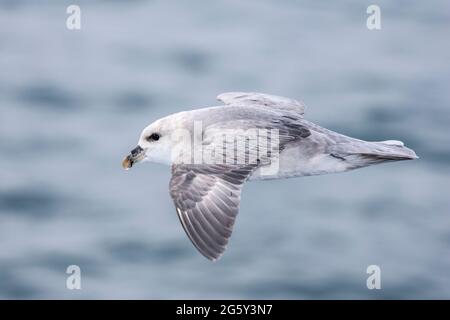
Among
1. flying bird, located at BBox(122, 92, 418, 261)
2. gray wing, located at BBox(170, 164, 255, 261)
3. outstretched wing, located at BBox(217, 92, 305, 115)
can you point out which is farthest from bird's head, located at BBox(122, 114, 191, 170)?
outstretched wing, located at BBox(217, 92, 305, 115)

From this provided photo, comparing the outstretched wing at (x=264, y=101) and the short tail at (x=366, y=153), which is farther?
the outstretched wing at (x=264, y=101)

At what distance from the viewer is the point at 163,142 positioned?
9.87 m

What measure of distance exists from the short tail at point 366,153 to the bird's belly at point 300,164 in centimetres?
9

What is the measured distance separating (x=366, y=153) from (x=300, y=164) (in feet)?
2.14

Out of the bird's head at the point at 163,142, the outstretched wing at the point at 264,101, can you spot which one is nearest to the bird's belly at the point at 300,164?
the bird's head at the point at 163,142

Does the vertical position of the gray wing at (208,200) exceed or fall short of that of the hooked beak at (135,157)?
it falls short

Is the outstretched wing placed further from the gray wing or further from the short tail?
the gray wing

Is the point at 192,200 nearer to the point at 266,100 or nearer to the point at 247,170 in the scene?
the point at 247,170

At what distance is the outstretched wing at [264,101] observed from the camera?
11172 mm

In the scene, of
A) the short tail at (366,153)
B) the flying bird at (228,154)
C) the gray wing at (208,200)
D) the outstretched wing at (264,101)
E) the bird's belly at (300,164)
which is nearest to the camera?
the gray wing at (208,200)

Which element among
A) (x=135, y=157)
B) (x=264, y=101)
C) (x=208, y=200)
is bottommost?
(x=208, y=200)

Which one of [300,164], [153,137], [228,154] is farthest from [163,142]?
[300,164]

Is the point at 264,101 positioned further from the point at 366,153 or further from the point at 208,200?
the point at 208,200

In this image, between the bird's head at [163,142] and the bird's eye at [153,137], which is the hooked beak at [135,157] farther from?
the bird's eye at [153,137]
